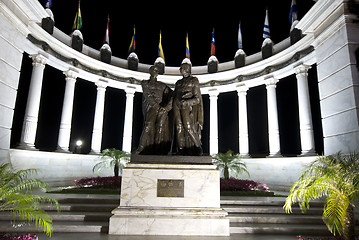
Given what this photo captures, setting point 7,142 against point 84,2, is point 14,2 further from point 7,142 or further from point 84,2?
point 84,2

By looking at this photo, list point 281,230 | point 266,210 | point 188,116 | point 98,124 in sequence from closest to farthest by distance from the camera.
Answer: point 281,230
point 188,116
point 266,210
point 98,124

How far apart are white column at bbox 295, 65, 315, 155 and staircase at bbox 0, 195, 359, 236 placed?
12.8 m

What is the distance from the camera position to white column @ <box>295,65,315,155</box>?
78.6 feet

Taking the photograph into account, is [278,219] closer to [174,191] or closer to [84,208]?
[174,191]

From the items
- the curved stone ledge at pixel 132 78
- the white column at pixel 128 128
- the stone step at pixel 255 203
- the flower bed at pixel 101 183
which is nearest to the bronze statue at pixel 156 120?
the stone step at pixel 255 203

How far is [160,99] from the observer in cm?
1167

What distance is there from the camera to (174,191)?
9.49 meters

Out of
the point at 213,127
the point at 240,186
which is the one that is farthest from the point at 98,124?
the point at 240,186

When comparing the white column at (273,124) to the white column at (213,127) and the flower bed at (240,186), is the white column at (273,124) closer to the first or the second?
the white column at (213,127)

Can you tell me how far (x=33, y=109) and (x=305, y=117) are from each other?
1147 inches

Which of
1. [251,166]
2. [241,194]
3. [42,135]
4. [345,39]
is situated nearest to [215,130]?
[251,166]

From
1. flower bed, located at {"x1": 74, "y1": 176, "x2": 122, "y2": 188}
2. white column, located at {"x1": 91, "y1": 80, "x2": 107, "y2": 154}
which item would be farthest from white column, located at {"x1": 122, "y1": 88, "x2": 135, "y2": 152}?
flower bed, located at {"x1": 74, "y1": 176, "x2": 122, "y2": 188}

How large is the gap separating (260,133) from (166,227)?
3172 cm

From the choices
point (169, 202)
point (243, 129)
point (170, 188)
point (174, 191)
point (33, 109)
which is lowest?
point (169, 202)
